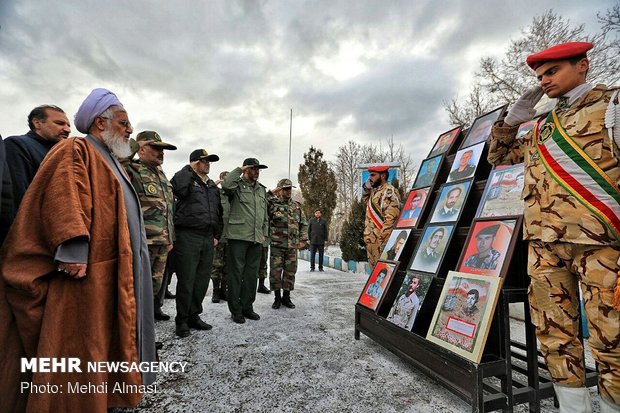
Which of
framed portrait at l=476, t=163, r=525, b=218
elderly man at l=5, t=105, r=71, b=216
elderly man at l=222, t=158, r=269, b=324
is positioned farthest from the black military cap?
framed portrait at l=476, t=163, r=525, b=218

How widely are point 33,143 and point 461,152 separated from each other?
3.65m

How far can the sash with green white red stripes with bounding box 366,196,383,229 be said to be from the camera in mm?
3943

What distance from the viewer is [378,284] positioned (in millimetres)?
2887

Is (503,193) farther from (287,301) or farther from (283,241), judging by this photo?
(287,301)

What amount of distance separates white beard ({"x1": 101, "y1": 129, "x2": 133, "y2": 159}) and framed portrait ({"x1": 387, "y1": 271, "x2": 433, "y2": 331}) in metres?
2.36

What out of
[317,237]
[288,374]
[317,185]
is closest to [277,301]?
[288,374]

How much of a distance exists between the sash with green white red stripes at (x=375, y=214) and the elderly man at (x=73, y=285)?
3.06m

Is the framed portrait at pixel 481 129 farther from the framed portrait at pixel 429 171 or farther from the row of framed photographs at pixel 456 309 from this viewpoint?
the row of framed photographs at pixel 456 309

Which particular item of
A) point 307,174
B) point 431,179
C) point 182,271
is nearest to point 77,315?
point 182,271

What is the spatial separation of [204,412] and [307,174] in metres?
20.7

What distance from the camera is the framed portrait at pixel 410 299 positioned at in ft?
7.60

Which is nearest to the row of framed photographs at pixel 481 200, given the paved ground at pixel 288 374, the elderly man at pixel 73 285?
the paved ground at pixel 288 374

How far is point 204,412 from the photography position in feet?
5.71

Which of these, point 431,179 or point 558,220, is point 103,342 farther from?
point 431,179
